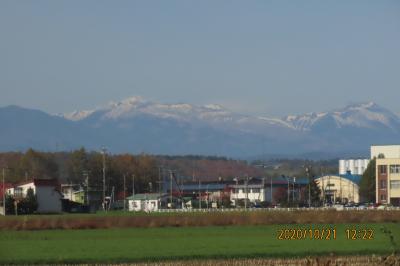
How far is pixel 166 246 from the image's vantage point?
40.2m

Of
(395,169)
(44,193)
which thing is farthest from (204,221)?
(395,169)

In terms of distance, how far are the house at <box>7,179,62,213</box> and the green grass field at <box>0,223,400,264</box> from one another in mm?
56732

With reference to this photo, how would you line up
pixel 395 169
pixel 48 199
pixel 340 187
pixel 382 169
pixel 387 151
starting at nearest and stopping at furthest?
pixel 48 199, pixel 395 169, pixel 382 169, pixel 387 151, pixel 340 187

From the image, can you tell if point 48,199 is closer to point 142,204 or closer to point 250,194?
point 142,204

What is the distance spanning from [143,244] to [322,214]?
26222mm

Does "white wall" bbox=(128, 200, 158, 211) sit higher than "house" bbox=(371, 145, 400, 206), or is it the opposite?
"house" bbox=(371, 145, 400, 206)

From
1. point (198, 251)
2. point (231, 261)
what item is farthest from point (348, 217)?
point (231, 261)

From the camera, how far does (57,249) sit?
39.4m

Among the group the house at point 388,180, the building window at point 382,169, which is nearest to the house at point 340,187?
the house at point 388,180

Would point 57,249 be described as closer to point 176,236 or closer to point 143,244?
point 143,244

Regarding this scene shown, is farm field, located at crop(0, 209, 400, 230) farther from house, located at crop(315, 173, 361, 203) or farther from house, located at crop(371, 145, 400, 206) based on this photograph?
house, located at crop(315, 173, 361, 203)

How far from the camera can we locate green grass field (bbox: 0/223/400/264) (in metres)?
33.5

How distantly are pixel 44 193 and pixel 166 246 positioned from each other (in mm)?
72532

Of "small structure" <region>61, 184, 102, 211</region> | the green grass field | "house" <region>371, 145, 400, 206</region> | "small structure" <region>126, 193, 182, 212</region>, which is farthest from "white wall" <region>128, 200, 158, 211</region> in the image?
the green grass field
